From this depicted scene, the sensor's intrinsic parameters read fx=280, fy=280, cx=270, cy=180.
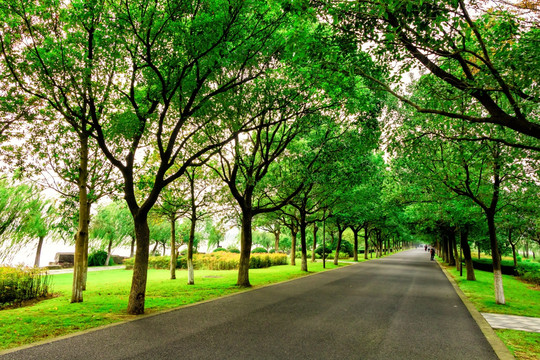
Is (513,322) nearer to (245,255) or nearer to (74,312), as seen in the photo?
(245,255)

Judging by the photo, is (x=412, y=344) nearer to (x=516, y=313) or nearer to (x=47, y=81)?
(x=516, y=313)

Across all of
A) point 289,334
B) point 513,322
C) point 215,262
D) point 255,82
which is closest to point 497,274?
A: point 513,322

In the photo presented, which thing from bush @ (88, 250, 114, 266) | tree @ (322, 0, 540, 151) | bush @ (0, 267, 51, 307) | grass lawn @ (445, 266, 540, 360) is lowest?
bush @ (88, 250, 114, 266)

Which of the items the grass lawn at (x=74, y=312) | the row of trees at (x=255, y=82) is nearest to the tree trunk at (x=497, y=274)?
the row of trees at (x=255, y=82)

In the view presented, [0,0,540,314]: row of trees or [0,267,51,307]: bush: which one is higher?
[0,0,540,314]: row of trees

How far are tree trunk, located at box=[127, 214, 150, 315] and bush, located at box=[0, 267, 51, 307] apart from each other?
558 cm

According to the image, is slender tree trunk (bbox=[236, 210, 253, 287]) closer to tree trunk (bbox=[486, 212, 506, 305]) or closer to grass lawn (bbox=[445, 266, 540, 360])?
grass lawn (bbox=[445, 266, 540, 360])

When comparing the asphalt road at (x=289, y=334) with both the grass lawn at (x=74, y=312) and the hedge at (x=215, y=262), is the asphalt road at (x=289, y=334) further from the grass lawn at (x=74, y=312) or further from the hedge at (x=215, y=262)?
the hedge at (x=215, y=262)

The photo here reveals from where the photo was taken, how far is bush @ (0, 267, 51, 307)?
416 inches

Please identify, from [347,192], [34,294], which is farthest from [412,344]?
[347,192]

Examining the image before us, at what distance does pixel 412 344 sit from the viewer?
641 cm

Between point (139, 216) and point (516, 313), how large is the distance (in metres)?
13.7

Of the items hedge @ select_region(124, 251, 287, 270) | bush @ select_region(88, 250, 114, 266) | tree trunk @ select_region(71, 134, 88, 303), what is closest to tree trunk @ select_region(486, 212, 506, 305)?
tree trunk @ select_region(71, 134, 88, 303)

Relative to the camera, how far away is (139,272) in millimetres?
9000
